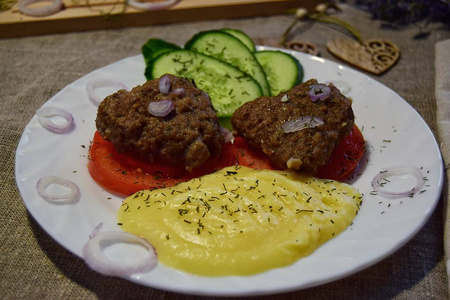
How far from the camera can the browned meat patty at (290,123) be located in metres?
4.46

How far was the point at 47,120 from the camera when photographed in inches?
201

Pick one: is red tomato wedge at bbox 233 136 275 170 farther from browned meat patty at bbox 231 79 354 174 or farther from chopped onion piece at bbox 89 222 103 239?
chopped onion piece at bbox 89 222 103 239

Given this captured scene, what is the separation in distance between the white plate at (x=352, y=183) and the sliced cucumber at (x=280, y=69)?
0.79ft

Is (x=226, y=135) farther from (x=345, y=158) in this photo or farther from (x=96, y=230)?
(x=96, y=230)

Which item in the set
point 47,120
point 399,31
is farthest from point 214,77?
point 399,31

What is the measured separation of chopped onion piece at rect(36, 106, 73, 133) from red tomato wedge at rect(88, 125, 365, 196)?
1.32ft

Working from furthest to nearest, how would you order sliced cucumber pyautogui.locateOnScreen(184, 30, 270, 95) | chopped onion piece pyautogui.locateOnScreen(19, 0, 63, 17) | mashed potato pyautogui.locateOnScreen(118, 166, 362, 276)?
chopped onion piece pyautogui.locateOnScreen(19, 0, 63, 17)
sliced cucumber pyautogui.locateOnScreen(184, 30, 270, 95)
mashed potato pyautogui.locateOnScreen(118, 166, 362, 276)

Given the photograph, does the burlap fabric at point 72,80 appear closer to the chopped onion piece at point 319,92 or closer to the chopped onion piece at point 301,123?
the chopped onion piece at point 301,123

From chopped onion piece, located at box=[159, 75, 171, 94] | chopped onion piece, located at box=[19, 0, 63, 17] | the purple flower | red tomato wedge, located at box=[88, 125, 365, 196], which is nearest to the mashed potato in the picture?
red tomato wedge, located at box=[88, 125, 365, 196]

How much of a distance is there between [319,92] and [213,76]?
55.0 inches

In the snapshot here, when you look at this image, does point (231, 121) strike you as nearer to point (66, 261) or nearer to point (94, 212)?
point (94, 212)

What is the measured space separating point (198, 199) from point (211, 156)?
0.83m

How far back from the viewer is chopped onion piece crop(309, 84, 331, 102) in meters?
4.77

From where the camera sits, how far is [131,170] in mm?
4648
